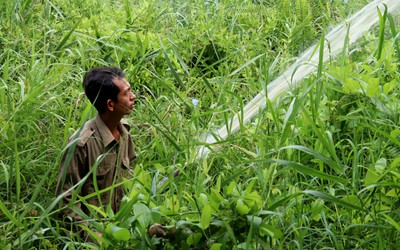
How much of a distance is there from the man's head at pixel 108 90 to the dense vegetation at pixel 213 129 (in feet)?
0.40

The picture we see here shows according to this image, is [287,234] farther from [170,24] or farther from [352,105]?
[170,24]

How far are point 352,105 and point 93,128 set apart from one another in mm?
1257

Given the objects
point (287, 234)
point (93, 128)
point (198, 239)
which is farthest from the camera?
point (93, 128)

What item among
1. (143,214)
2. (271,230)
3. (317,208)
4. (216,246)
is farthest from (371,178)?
(143,214)

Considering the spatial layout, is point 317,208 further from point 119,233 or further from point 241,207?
point 119,233

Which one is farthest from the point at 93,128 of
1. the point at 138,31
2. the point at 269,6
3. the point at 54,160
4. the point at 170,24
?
the point at 269,6

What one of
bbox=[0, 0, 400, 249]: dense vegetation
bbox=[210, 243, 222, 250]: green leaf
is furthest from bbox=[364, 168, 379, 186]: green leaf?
bbox=[210, 243, 222, 250]: green leaf

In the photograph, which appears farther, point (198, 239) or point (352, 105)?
point (352, 105)

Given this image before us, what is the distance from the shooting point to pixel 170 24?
6340 mm

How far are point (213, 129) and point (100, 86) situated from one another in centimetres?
76

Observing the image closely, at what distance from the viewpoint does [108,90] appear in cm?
411

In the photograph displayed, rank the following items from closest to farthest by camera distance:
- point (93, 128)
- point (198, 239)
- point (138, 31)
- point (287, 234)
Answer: point (198, 239), point (287, 234), point (93, 128), point (138, 31)

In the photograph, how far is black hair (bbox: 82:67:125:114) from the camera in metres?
4.11

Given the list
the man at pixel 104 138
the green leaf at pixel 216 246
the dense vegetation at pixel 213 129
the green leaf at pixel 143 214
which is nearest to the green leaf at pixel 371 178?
the dense vegetation at pixel 213 129
